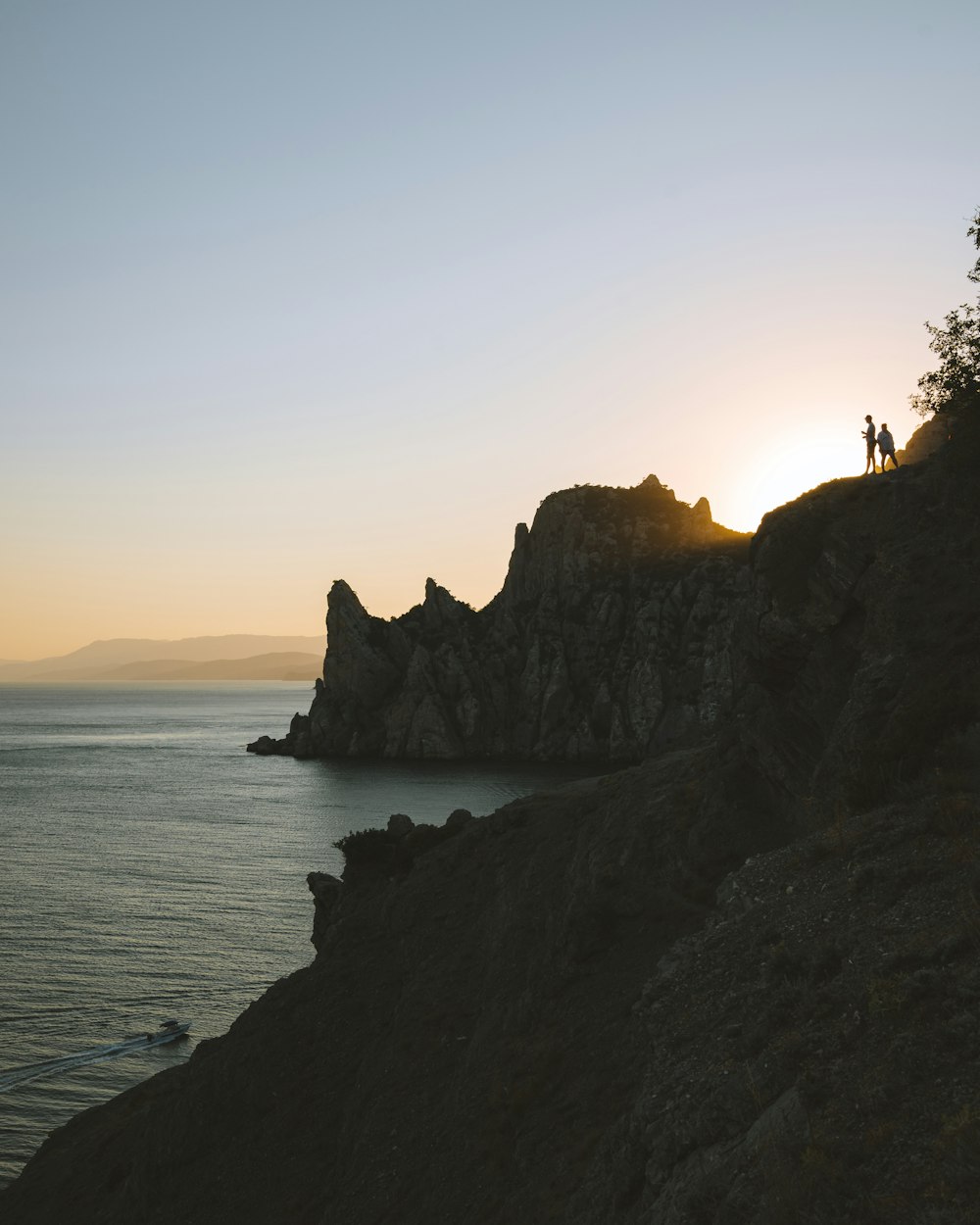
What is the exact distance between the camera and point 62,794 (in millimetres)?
106375

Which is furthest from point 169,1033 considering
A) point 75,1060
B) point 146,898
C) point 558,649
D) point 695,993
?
point 558,649

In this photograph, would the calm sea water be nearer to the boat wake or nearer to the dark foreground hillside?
the boat wake

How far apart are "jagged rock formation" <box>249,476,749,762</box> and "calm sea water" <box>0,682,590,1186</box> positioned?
54.1 feet

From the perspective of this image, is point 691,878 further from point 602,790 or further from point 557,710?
point 557,710

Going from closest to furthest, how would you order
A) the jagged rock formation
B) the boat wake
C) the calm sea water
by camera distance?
the boat wake, the calm sea water, the jagged rock formation

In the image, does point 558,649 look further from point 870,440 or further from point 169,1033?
point 870,440

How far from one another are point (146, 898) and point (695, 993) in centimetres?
5654

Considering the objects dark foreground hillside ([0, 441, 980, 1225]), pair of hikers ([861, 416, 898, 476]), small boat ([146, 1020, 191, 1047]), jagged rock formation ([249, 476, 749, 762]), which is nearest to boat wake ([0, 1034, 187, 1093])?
small boat ([146, 1020, 191, 1047])

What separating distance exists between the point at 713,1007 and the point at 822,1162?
14.6 feet

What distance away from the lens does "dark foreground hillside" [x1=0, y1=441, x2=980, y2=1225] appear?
9883mm

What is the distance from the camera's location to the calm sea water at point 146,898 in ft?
132

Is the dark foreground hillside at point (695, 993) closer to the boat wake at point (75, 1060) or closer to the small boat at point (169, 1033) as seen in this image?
the boat wake at point (75, 1060)

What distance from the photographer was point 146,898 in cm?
6191

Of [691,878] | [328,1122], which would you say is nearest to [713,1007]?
[691,878]
